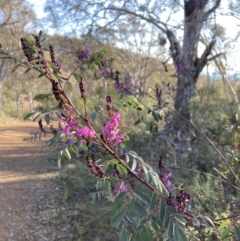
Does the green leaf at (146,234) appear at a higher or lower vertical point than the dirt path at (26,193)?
higher

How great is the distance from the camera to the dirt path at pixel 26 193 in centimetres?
352

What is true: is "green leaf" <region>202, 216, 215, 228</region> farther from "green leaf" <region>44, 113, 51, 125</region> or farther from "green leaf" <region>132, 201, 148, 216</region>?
"green leaf" <region>44, 113, 51, 125</region>

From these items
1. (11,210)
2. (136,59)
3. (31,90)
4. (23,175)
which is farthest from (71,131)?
(31,90)

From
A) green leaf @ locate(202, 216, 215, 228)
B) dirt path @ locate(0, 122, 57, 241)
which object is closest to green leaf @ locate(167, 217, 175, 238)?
green leaf @ locate(202, 216, 215, 228)

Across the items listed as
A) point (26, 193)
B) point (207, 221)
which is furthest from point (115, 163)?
point (26, 193)

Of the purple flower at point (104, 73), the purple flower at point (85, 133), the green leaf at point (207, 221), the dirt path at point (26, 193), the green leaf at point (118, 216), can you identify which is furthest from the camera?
the dirt path at point (26, 193)

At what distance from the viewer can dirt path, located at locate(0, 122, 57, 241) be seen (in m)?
3.52

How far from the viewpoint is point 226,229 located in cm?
126

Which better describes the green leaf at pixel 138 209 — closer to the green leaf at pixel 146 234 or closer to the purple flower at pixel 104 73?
the green leaf at pixel 146 234

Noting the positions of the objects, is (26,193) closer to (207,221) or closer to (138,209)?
(207,221)

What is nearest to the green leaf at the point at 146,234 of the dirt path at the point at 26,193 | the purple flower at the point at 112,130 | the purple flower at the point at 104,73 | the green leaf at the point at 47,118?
the purple flower at the point at 112,130

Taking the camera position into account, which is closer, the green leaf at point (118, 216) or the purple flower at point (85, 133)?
the green leaf at point (118, 216)

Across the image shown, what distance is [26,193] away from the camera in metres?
4.69

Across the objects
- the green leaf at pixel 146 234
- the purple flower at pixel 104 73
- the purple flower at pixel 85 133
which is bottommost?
the green leaf at pixel 146 234
